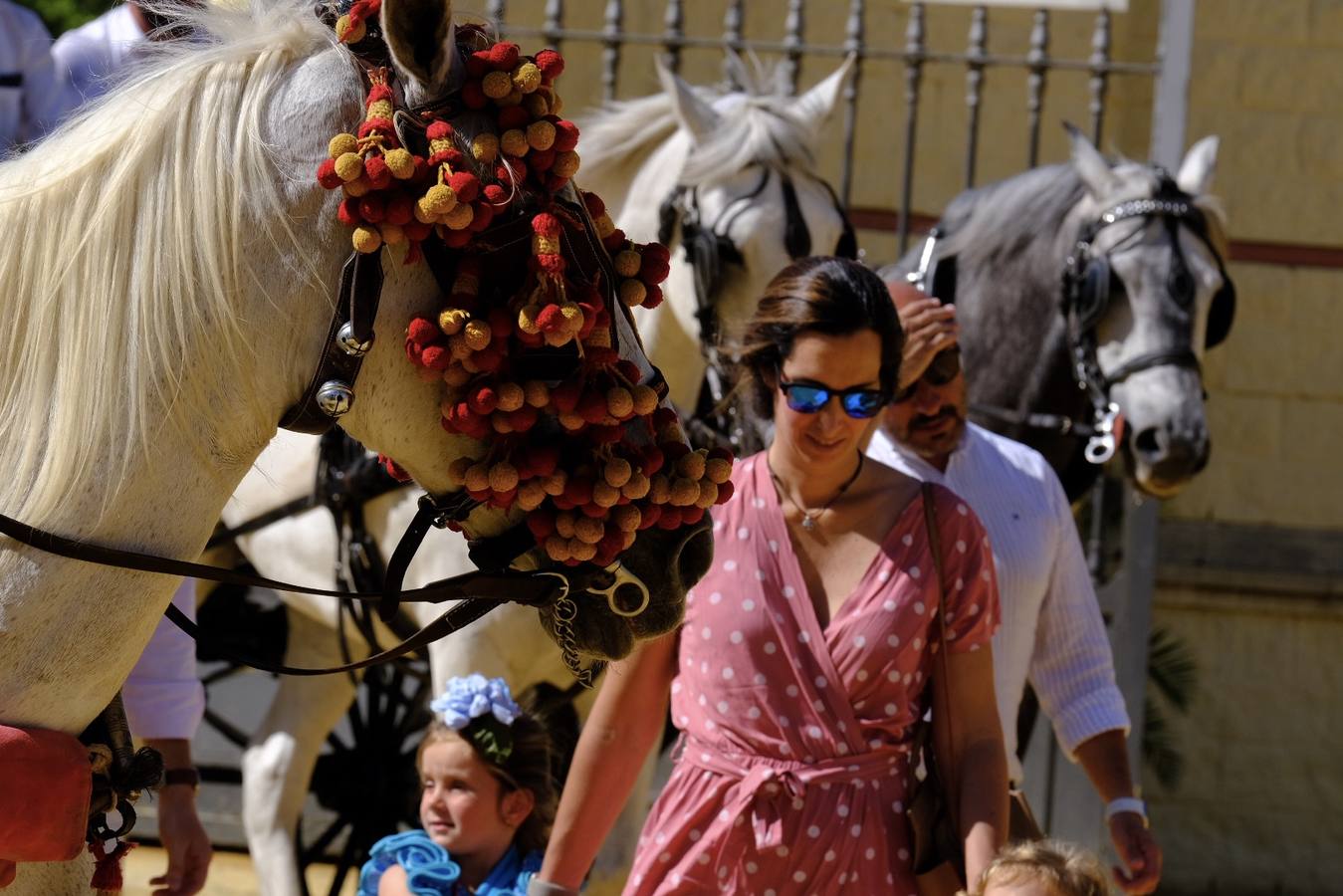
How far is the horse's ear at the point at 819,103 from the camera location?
4277 mm

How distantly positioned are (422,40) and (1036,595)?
165 cm

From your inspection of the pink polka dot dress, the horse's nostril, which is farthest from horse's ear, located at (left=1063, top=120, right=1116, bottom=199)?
the pink polka dot dress

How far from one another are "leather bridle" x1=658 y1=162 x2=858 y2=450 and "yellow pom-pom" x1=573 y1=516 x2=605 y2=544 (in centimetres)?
209

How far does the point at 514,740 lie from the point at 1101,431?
2.07 metres

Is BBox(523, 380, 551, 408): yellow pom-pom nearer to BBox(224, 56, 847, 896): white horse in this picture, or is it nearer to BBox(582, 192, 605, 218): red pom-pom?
BBox(582, 192, 605, 218): red pom-pom

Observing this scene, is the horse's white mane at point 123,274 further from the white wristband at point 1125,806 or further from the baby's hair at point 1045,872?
the white wristband at point 1125,806

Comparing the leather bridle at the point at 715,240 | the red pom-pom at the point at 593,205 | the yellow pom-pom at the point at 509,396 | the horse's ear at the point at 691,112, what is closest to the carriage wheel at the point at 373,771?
the leather bridle at the point at 715,240

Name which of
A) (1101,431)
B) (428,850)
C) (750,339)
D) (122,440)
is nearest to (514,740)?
(428,850)

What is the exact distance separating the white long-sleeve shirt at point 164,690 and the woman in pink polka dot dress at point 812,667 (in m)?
0.64

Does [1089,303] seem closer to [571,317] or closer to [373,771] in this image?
[373,771]

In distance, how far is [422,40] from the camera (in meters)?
1.65

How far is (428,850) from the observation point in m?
3.02

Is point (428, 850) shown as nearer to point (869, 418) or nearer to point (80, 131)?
point (869, 418)

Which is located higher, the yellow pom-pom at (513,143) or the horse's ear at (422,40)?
the horse's ear at (422,40)
